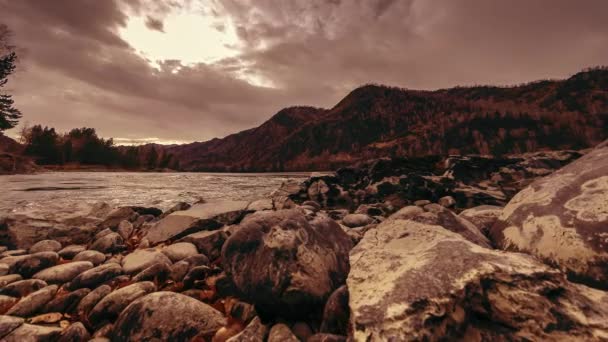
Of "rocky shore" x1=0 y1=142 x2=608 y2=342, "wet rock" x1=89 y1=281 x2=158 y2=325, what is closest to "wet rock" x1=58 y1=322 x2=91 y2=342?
"rocky shore" x1=0 y1=142 x2=608 y2=342

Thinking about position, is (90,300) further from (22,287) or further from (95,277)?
(22,287)

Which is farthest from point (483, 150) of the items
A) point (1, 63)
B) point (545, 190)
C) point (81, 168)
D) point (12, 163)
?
point (81, 168)

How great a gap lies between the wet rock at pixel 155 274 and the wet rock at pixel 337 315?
110 inches

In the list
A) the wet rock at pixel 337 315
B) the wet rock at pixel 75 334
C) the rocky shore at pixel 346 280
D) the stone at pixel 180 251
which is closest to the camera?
the rocky shore at pixel 346 280

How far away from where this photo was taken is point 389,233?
3.21 meters

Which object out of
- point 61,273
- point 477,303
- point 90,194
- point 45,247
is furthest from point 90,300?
point 90,194

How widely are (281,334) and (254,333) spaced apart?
0.95 ft

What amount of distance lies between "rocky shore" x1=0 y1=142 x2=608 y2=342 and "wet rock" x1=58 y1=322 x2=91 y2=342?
0.04 ft

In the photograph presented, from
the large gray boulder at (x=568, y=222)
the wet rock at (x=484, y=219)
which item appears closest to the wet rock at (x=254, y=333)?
the large gray boulder at (x=568, y=222)

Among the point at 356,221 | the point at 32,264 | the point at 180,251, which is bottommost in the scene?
the point at 32,264

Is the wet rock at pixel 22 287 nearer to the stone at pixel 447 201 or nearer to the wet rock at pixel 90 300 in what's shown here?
the wet rock at pixel 90 300

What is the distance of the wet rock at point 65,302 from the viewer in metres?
3.36

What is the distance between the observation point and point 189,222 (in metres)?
6.06

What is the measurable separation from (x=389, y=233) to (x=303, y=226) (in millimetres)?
1144
